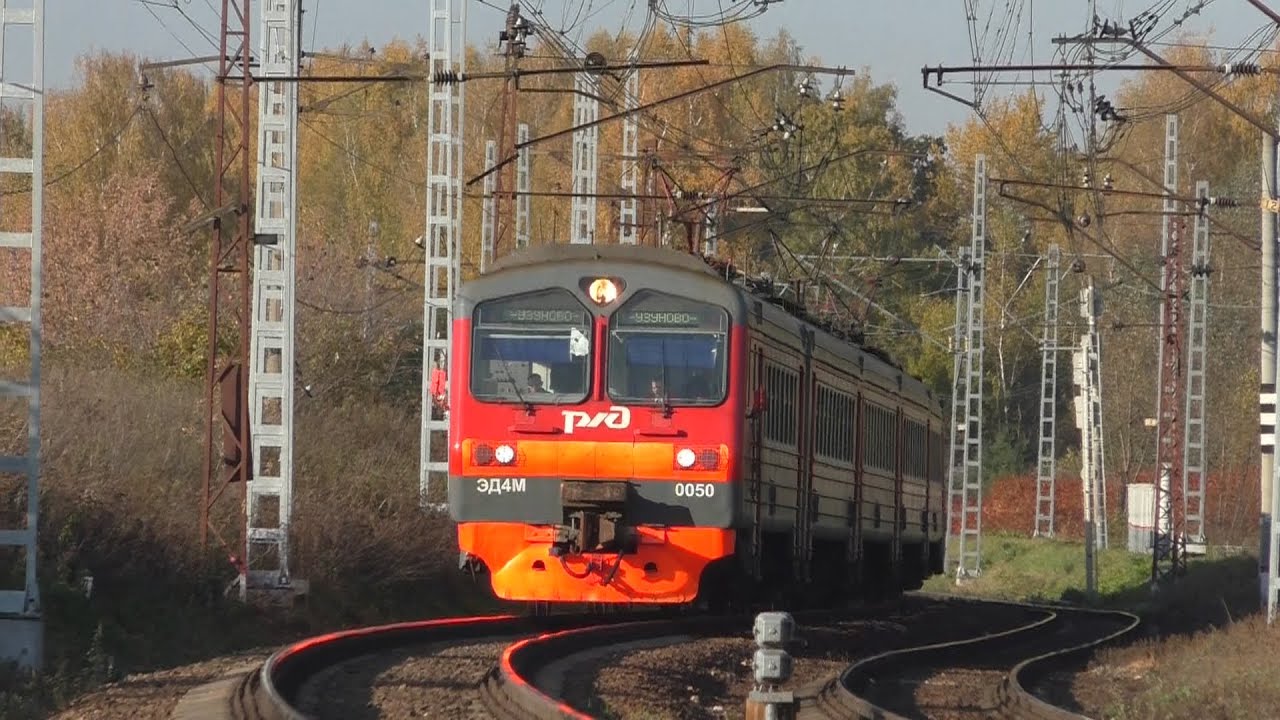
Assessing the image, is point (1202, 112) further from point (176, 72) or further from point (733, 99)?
point (176, 72)

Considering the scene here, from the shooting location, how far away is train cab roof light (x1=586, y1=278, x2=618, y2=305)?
54.1ft

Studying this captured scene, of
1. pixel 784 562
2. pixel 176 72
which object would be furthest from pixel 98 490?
pixel 176 72

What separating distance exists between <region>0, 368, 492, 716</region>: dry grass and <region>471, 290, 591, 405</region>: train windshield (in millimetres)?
3085

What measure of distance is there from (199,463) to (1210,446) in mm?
42407

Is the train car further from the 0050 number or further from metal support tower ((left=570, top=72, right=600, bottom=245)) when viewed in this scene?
metal support tower ((left=570, top=72, right=600, bottom=245))

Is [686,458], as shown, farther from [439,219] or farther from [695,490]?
[439,219]

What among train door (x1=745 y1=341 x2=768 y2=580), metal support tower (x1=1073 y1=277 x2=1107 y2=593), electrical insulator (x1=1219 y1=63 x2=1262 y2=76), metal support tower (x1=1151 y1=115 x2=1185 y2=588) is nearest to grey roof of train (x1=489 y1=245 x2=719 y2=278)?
train door (x1=745 y1=341 x2=768 y2=580)

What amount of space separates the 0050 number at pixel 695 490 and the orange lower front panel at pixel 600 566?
0.89ft

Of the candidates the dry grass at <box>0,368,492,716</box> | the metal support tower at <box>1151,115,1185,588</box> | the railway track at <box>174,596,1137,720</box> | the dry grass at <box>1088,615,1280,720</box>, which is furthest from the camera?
the metal support tower at <box>1151,115,1185,588</box>

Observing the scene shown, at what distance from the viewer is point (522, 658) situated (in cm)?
1348

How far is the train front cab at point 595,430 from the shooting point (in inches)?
635

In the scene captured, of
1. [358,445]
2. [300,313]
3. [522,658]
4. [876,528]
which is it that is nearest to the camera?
[522,658]

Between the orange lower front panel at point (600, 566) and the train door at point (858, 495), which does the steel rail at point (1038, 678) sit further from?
the train door at point (858, 495)

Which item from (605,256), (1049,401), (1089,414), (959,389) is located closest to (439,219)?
(605,256)
